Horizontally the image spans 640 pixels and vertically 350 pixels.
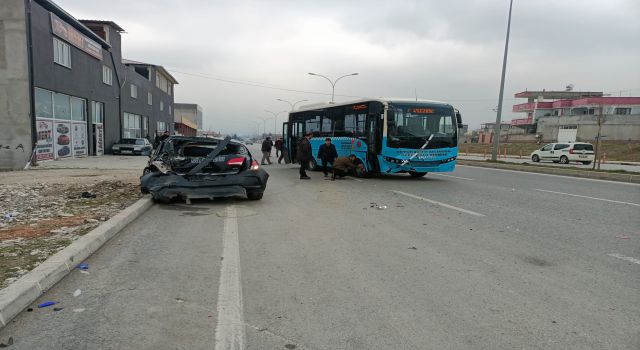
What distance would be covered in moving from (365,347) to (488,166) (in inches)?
944

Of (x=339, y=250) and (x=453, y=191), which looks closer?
(x=339, y=250)

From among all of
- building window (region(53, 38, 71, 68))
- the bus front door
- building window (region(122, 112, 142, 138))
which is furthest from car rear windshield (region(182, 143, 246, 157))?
building window (region(122, 112, 142, 138))

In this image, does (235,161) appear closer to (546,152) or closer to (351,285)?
(351,285)

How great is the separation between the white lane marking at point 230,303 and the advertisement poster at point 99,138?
25.6 meters

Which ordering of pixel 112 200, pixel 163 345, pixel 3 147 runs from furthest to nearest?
pixel 3 147
pixel 112 200
pixel 163 345

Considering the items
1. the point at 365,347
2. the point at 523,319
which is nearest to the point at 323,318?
the point at 365,347

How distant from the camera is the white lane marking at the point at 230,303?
3.15 m

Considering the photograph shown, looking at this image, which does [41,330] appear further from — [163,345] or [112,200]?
[112,200]

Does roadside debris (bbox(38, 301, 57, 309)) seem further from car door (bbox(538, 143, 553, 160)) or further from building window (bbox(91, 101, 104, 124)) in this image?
car door (bbox(538, 143, 553, 160))

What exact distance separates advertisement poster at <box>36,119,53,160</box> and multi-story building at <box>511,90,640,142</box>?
46.4 metres

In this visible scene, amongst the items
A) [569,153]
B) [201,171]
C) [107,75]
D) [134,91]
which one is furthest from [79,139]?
[569,153]

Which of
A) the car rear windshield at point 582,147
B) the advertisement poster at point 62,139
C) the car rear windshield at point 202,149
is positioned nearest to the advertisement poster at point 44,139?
the advertisement poster at point 62,139

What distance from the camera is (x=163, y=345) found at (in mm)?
3074

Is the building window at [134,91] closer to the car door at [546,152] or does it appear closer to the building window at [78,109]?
the building window at [78,109]
